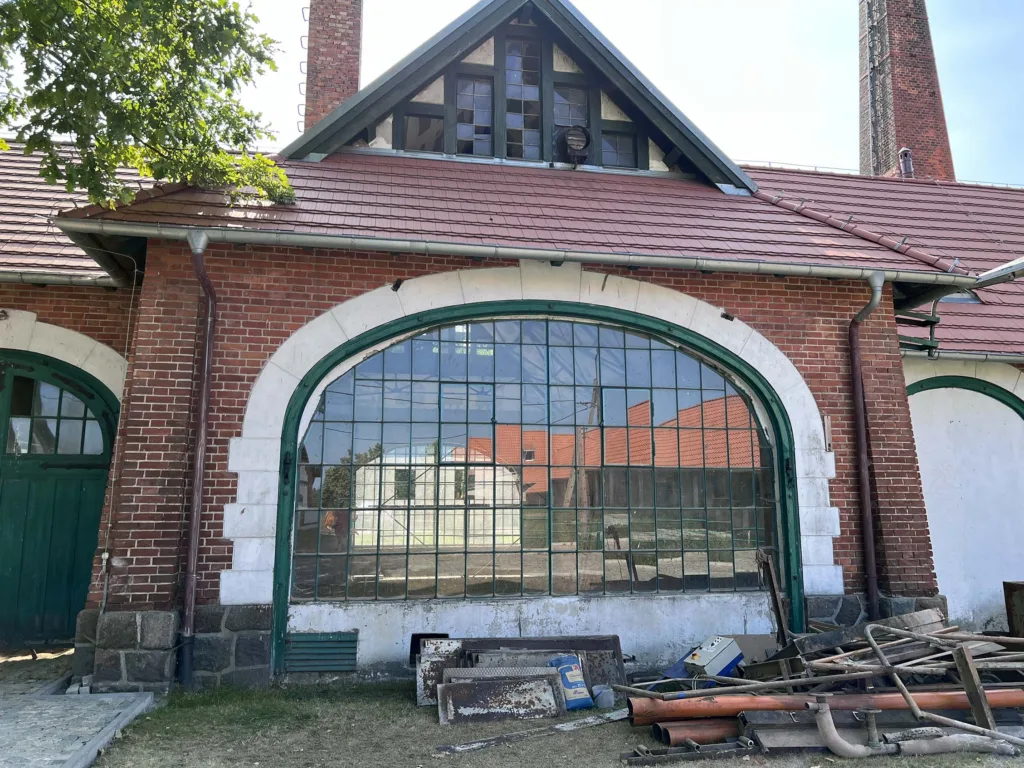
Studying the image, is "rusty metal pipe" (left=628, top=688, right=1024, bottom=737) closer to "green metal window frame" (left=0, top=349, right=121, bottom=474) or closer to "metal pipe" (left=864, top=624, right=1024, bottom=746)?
"metal pipe" (left=864, top=624, right=1024, bottom=746)

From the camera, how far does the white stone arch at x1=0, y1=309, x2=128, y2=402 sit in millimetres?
6766

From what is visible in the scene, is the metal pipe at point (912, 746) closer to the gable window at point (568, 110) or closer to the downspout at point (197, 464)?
the downspout at point (197, 464)

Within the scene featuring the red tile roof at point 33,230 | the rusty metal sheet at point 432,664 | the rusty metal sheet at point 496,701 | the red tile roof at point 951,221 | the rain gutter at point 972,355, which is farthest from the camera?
the red tile roof at point 951,221

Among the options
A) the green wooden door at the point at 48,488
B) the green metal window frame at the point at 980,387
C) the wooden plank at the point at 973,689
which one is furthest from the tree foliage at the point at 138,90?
the green metal window frame at the point at 980,387

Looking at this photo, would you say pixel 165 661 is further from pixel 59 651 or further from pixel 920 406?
pixel 920 406

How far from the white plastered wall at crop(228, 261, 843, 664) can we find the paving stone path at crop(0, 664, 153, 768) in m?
1.05

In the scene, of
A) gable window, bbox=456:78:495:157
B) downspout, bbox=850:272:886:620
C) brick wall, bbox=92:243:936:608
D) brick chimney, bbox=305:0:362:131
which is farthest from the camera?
brick chimney, bbox=305:0:362:131

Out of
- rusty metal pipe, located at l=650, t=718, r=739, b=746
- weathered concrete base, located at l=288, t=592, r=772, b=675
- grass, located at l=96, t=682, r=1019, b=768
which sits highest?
weathered concrete base, located at l=288, t=592, r=772, b=675

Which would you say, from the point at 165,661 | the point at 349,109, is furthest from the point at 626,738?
the point at 349,109

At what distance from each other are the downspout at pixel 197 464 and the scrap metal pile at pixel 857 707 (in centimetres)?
335

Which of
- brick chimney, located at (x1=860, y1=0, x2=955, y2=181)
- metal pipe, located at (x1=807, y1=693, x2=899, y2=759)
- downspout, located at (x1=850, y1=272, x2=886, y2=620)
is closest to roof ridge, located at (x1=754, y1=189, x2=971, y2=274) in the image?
downspout, located at (x1=850, y1=272, x2=886, y2=620)

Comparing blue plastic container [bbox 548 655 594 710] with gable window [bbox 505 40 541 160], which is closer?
blue plastic container [bbox 548 655 594 710]

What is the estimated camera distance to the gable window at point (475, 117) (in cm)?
841

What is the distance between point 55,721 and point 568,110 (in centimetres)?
762
